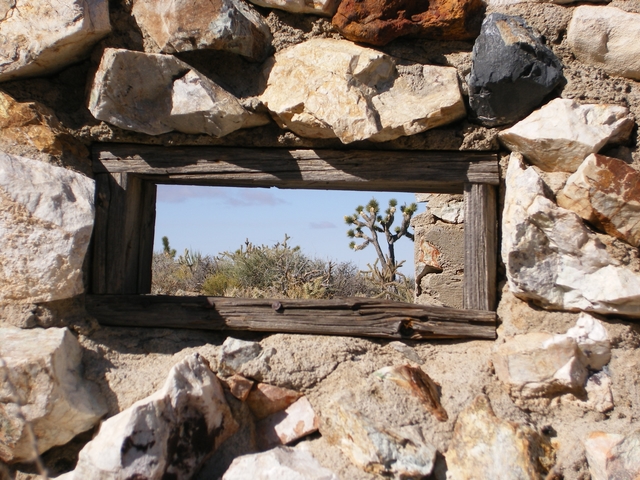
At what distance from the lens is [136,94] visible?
112 inches

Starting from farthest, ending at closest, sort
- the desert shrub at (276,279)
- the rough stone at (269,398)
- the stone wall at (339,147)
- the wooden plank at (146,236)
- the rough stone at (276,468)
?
the desert shrub at (276,279) → the wooden plank at (146,236) → the rough stone at (269,398) → the stone wall at (339,147) → the rough stone at (276,468)

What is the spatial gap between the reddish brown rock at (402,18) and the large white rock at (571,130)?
0.56 metres

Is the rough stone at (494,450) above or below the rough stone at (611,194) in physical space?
below

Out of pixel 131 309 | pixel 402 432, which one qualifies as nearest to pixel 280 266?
pixel 131 309

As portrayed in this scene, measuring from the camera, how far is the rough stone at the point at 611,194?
254 cm

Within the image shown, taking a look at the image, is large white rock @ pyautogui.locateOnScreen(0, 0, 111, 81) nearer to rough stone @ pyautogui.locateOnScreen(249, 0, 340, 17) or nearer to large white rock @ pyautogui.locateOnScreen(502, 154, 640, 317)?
rough stone @ pyautogui.locateOnScreen(249, 0, 340, 17)

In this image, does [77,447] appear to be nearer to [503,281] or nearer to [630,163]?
[503,281]

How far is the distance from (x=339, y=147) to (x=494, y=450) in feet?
4.99

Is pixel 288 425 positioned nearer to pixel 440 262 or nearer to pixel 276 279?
pixel 440 262

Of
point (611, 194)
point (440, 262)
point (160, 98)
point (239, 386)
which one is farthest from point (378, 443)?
point (440, 262)

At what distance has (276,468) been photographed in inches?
88.7

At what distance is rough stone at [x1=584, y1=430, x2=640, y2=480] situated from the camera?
7.29ft

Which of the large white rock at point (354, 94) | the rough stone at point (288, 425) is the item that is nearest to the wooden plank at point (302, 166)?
the large white rock at point (354, 94)

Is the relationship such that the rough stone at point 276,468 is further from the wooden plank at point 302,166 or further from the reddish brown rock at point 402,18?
the reddish brown rock at point 402,18
